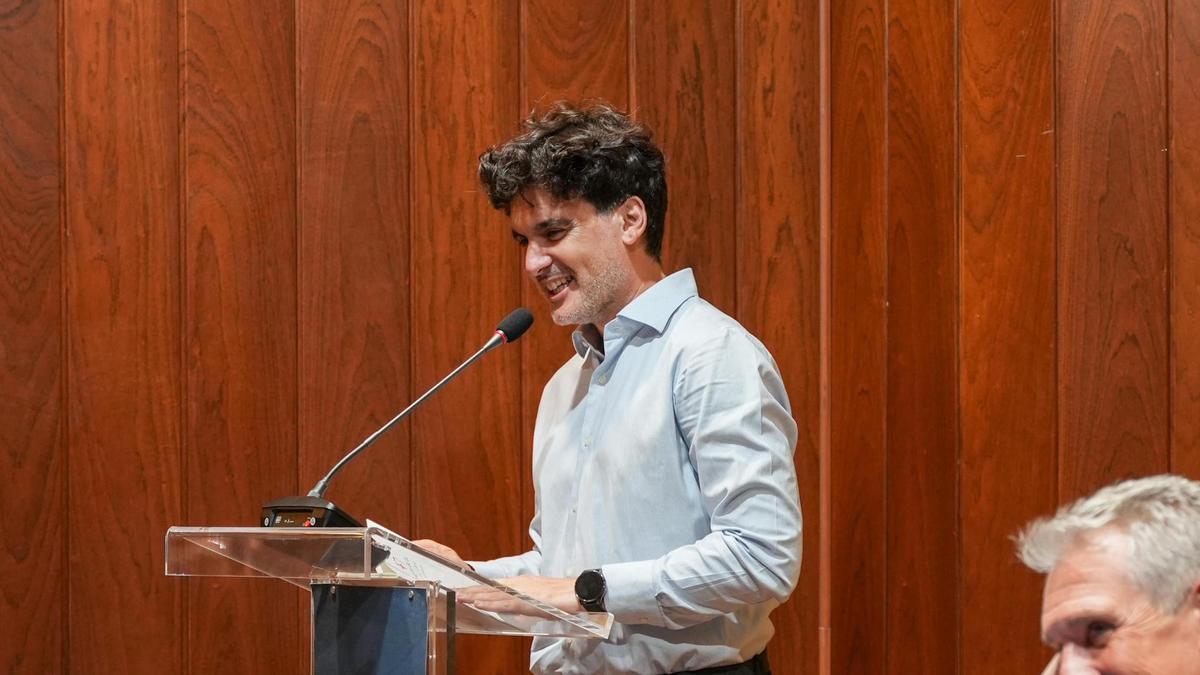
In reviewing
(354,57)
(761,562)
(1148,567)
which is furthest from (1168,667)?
(354,57)

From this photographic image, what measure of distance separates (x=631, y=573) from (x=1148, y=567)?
84 cm

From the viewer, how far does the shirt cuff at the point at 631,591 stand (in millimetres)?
1959

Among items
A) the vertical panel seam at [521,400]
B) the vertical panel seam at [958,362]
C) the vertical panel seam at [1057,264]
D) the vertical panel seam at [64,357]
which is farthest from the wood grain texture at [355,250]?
the vertical panel seam at [1057,264]

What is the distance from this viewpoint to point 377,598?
1.67 metres

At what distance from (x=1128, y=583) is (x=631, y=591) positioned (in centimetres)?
83

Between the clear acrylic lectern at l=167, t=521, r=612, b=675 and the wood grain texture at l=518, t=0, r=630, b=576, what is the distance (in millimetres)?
978

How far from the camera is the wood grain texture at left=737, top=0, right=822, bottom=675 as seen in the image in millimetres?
2818

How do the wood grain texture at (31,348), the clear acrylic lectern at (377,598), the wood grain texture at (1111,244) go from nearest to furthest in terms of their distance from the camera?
1. the clear acrylic lectern at (377,598)
2. the wood grain texture at (1111,244)
3. the wood grain texture at (31,348)

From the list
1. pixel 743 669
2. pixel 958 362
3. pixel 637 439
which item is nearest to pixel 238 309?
pixel 637 439

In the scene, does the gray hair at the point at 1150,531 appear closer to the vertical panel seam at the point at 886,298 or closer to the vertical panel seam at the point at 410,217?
the vertical panel seam at the point at 886,298

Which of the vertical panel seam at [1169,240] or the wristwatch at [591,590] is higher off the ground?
the vertical panel seam at [1169,240]

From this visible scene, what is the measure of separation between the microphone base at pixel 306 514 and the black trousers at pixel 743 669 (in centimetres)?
55

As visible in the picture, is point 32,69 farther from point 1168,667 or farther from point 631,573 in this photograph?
point 1168,667

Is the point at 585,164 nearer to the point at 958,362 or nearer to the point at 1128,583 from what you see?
the point at 958,362
